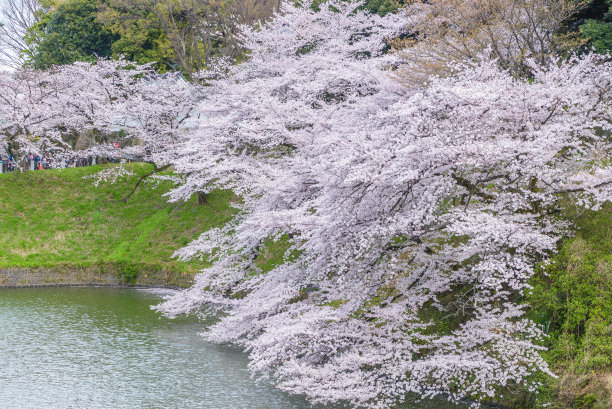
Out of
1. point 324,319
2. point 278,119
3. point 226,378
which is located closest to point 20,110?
point 278,119

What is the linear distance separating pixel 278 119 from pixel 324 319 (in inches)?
251

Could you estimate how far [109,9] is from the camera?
1404 inches

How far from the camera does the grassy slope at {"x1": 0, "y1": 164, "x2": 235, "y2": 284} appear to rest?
24.4 metres

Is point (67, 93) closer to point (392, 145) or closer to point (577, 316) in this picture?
point (392, 145)

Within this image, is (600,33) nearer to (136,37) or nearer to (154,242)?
(154,242)

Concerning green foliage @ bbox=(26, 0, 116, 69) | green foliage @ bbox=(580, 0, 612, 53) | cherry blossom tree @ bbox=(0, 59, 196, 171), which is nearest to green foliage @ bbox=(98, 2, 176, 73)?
green foliage @ bbox=(26, 0, 116, 69)

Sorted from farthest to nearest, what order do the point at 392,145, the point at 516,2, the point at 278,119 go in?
the point at 278,119 < the point at 516,2 < the point at 392,145

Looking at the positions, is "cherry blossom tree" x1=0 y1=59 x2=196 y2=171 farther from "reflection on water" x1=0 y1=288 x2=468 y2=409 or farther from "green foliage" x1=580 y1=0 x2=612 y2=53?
"green foliage" x1=580 y1=0 x2=612 y2=53

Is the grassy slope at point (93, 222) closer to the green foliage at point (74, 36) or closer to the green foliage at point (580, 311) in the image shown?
the green foliage at point (74, 36)

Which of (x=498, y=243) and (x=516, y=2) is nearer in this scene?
(x=498, y=243)

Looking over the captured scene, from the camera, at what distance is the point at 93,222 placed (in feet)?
89.6

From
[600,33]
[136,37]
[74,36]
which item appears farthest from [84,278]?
[600,33]

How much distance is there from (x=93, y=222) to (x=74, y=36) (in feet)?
53.6

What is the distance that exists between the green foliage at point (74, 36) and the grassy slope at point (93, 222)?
10.9 m
